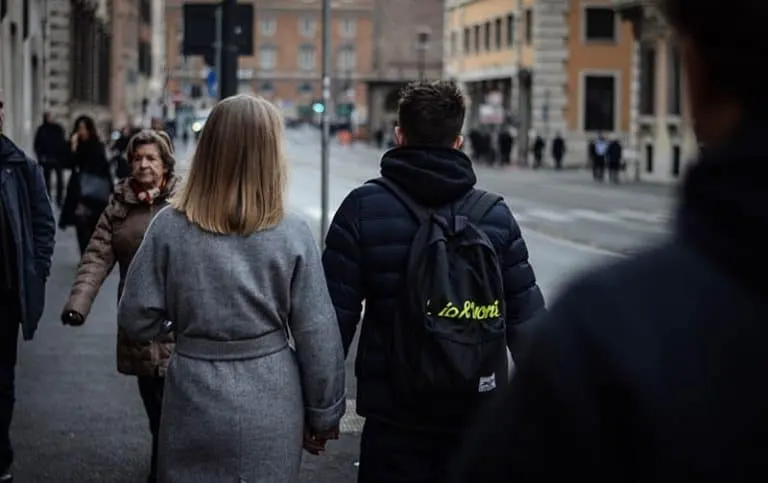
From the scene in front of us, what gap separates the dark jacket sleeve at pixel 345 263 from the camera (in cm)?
550

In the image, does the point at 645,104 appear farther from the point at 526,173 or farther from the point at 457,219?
the point at 457,219

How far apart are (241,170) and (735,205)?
358 centimetres

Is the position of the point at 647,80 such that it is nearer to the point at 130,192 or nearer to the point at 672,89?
the point at 672,89

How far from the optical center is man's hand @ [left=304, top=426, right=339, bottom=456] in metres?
5.36

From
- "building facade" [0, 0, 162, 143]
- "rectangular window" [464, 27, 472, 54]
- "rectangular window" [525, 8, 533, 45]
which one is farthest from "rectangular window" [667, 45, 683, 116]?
"rectangular window" [464, 27, 472, 54]

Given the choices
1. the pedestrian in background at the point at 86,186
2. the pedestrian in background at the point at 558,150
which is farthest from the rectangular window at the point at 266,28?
the pedestrian in background at the point at 86,186

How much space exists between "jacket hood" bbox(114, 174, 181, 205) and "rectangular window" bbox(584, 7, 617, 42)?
66356mm

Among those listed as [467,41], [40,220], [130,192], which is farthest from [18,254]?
[467,41]

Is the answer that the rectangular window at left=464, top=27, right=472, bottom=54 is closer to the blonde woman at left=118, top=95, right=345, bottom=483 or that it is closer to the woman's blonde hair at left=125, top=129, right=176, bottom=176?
the woman's blonde hair at left=125, top=129, right=176, bottom=176

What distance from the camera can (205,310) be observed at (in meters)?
5.25

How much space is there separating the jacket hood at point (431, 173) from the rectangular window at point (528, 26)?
233 ft

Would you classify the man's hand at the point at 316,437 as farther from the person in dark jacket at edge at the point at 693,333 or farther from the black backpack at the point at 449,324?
the person in dark jacket at edge at the point at 693,333

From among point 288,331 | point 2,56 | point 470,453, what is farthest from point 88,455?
point 2,56

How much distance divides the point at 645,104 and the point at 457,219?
5290 centimetres
